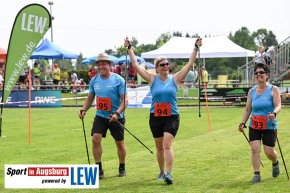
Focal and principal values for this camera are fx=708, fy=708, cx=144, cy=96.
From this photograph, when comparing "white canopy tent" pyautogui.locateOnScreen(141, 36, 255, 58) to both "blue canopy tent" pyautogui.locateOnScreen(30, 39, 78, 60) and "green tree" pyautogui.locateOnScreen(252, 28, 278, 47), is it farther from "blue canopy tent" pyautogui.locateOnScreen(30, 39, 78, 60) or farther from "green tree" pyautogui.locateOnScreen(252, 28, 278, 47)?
"green tree" pyautogui.locateOnScreen(252, 28, 278, 47)

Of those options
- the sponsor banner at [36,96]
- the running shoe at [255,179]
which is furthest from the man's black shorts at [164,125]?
the sponsor banner at [36,96]

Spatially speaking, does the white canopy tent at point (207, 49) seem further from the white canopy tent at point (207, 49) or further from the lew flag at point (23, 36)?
the lew flag at point (23, 36)

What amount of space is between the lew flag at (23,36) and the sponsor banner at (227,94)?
15057 mm

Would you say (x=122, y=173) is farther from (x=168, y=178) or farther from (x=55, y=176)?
(x=55, y=176)

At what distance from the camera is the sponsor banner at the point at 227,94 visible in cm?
3149

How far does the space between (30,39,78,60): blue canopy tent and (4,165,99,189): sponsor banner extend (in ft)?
105

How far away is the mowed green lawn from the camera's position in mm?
10352

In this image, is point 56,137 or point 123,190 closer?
point 123,190

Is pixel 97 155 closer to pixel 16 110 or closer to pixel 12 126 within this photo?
pixel 12 126

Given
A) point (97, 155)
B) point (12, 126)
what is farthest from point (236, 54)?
point (97, 155)

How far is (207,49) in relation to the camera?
40.2 metres

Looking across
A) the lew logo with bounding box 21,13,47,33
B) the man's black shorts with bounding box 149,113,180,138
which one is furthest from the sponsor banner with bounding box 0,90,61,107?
the man's black shorts with bounding box 149,113,180,138

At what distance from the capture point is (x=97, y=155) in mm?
11195

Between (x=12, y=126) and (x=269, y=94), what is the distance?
13552mm
